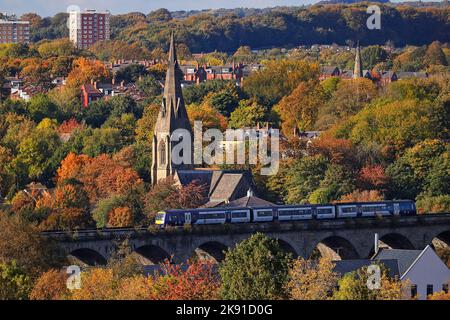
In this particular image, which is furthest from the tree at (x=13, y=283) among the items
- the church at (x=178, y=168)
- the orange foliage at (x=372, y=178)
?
the orange foliage at (x=372, y=178)

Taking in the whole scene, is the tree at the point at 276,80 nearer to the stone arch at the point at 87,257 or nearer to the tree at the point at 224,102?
A: the tree at the point at 224,102

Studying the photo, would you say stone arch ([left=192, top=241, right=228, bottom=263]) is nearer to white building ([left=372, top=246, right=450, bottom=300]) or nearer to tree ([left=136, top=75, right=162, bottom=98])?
white building ([left=372, top=246, right=450, bottom=300])

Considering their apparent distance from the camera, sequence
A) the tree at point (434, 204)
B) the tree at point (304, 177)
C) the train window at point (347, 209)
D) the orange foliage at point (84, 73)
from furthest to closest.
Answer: the orange foliage at point (84, 73) < the tree at point (304, 177) < the tree at point (434, 204) < the train window at point (347, 209)

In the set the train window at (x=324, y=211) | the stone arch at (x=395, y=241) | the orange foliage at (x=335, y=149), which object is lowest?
the stone arch at (x=395, y=241)

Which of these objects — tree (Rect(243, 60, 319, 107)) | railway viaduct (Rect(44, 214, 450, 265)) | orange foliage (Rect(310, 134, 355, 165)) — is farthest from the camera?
tree (Rect(243, 60, 319, 107))

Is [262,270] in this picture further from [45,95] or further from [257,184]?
[45,95]

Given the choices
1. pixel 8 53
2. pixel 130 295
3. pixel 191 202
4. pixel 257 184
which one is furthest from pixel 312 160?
pixel 8 53

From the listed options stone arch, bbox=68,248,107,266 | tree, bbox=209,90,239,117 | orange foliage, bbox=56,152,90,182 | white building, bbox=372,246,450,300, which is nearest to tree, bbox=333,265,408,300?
white building, bbox=372,246,450,300

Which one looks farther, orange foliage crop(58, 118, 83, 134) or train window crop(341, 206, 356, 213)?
orange foliage crop(58, 118, 83, 134)
